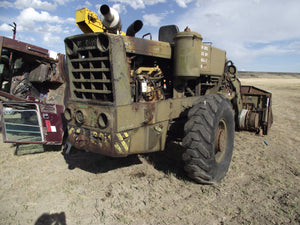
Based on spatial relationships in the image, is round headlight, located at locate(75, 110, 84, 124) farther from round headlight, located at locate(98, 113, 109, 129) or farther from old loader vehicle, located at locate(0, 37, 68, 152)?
old loader vehicle, located at locate(0, 37, 68, 152)

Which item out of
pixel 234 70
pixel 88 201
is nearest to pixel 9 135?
pixel 88 201

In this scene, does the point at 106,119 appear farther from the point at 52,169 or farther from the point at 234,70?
the point at 234,70

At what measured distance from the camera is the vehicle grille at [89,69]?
3398 mm

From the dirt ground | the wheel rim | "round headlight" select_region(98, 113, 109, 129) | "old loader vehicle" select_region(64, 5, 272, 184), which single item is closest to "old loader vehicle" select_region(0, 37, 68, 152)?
Answer: the dirt ground

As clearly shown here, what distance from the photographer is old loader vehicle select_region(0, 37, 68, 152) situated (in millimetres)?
5094

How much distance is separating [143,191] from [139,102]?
1.40 metres

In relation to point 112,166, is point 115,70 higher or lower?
higher

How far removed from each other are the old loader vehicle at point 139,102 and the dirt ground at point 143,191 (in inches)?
16.6

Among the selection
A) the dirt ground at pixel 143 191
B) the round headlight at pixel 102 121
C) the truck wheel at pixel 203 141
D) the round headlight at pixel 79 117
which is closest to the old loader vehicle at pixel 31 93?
the dirt ground at pixel 143 191

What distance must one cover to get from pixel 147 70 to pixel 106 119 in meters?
1.23

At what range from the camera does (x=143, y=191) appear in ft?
11.7

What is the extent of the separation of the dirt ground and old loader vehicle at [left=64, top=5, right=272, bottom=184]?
1.38ft

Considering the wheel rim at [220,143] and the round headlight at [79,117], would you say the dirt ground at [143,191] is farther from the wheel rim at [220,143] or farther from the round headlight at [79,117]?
the round headlight at [79,117]

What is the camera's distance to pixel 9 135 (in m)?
5.09
